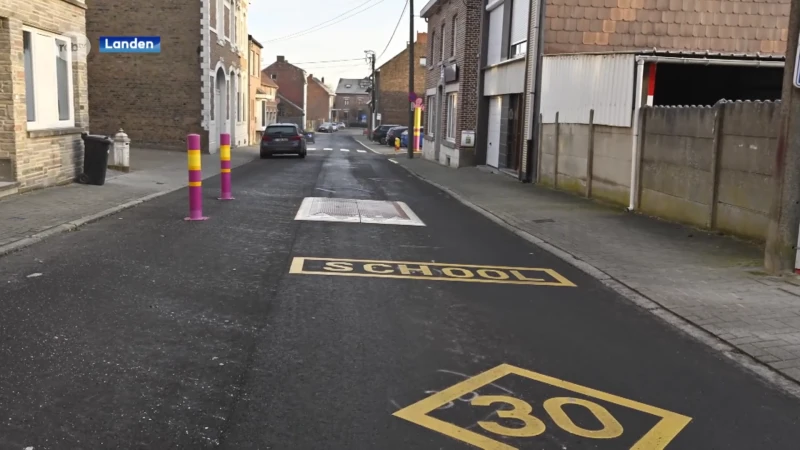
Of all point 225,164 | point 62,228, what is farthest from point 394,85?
point 62,228

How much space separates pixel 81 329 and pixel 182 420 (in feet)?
6.21

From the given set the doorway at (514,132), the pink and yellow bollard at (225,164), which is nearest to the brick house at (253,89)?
the doorway at (514,132)

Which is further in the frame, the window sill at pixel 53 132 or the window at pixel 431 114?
the window at pixel 431 114

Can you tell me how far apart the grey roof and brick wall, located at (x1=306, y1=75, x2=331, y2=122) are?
2893 cm

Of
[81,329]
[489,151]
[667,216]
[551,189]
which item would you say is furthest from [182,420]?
[489,151]

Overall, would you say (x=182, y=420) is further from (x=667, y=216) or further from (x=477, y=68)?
(x=477, y=68)

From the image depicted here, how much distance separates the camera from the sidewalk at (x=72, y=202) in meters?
8.98

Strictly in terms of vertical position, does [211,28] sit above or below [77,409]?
above

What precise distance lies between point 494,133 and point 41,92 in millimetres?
14671

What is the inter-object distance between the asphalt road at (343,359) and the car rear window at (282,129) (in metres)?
22.3

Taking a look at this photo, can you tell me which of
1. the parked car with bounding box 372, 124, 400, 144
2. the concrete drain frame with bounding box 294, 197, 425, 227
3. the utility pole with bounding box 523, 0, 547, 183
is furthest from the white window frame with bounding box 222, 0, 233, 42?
the concrete drain frame with bounding box 294, 197, 425, 227

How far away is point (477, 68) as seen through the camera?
25.7 meters

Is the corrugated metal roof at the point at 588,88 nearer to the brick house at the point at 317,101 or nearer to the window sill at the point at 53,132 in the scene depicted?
the window sill at the point at 53,132

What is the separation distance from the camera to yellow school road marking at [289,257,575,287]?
7.27m
